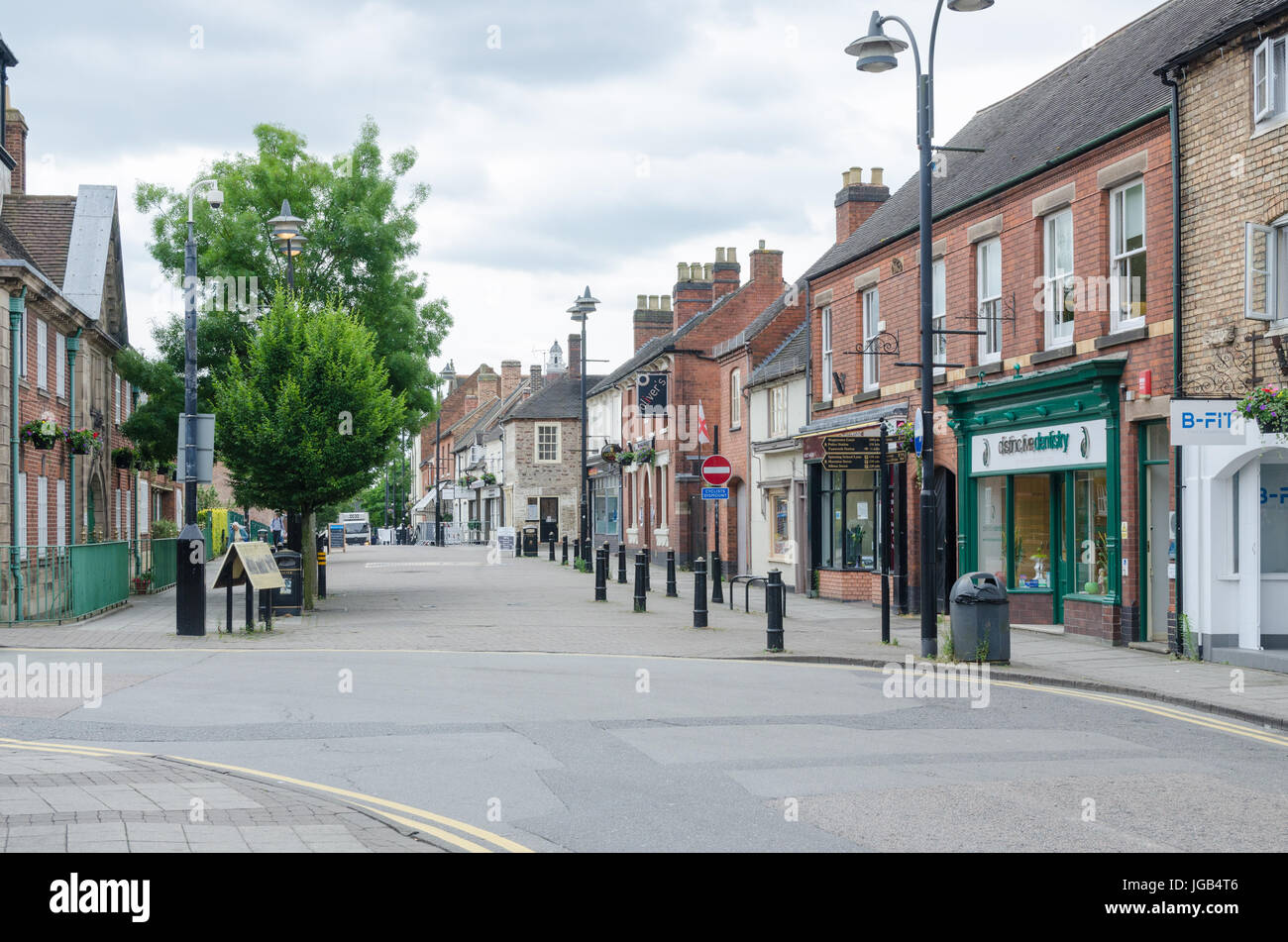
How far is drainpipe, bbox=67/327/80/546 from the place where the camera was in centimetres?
2750

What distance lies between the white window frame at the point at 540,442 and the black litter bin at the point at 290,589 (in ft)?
151

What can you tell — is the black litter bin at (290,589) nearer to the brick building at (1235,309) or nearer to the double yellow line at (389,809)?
the double yellow line at (389,809)

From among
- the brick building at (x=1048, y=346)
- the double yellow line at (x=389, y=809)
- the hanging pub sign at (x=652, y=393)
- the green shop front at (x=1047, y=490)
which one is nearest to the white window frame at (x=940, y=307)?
the brick building at (x=1048, y=346)

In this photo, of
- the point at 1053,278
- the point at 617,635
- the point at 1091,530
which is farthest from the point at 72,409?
the point at 1091,530

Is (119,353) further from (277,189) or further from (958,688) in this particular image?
(958,688)

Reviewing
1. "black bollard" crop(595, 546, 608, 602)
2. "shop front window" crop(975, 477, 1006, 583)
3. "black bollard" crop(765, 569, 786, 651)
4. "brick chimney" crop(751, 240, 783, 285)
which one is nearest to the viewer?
"black bollard" crop(765, 569, 786, 651)

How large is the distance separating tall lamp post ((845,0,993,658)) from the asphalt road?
1.65m

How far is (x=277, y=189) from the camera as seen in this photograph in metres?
29.8

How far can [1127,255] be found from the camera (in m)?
17.1

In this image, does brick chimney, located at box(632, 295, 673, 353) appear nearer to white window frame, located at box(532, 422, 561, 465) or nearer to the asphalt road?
white window frame, located at box(532, 422, 561, 465)

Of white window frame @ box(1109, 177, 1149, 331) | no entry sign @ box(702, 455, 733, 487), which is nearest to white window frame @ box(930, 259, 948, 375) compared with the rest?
Result: no entry sign @ box(702, 455, 733, 487)

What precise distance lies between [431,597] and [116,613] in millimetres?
6618

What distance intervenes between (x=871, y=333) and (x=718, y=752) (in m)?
17.2

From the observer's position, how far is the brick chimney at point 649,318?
53.7 m
